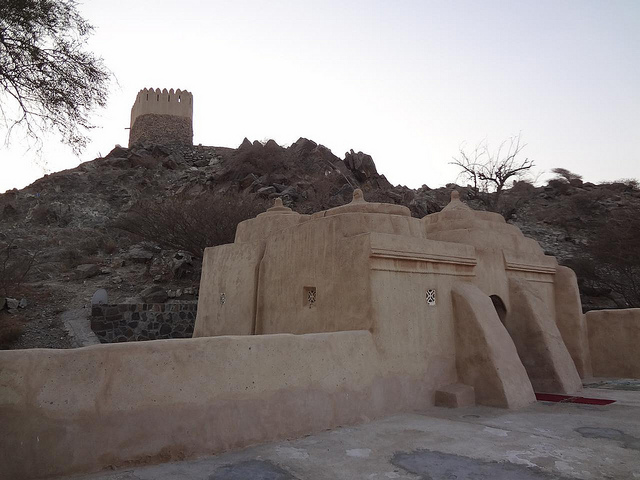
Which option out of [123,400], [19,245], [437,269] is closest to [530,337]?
[437,269]

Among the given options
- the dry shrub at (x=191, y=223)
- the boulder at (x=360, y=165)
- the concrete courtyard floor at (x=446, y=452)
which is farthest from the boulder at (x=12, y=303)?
the boulder at (x=360, y=165)

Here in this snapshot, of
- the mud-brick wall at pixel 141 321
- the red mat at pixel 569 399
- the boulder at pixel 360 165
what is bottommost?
the red mat at pixel 569 399

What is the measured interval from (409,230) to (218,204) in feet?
45.4

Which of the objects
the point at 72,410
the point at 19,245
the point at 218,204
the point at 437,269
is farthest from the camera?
the point at 19,245

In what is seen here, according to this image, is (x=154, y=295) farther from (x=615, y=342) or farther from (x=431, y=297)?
(x=615, y=342)

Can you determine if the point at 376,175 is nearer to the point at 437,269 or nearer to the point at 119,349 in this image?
the point at 437,269

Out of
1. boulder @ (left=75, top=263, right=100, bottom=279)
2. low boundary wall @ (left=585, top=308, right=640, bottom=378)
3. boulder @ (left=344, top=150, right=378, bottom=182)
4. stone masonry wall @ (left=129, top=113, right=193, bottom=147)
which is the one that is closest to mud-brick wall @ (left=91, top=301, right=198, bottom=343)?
boulder @ (left=75, top=263, right=100, bottom=279)

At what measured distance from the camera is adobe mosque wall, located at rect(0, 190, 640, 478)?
3.73 m

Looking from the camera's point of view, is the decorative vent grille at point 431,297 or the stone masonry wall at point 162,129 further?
the stone masonry wall at point 162,129

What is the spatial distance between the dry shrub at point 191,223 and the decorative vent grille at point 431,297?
41.0 feet

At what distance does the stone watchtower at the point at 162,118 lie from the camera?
39281mm

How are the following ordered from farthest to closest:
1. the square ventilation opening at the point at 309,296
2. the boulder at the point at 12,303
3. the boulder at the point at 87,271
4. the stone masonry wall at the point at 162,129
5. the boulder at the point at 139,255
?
the stone masonry wall at the point at 162,129 < the boulder at the point at 139,255 < the boulder at the point at 87,271 < the boulder at the point at 12,303 < the square ventilation opening at the point at 309,296

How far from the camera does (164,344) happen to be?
4.25m

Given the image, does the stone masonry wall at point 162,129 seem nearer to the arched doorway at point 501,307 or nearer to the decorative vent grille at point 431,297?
the arched doorway at point 501,307
